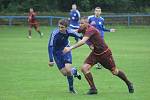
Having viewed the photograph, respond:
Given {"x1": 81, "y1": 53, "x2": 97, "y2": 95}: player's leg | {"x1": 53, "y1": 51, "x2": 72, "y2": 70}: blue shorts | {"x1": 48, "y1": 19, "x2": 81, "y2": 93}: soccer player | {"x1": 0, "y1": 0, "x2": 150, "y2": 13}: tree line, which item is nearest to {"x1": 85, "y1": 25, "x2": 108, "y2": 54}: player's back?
{"x1": 81, "y1": 53, "x2": 97, "y2": 95}: player's leg

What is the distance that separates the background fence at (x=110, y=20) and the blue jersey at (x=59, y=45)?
3677 centimetres

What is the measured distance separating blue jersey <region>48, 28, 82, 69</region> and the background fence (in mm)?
36767

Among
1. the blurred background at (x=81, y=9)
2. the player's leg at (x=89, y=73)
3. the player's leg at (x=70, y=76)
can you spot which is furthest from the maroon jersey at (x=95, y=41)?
the blurred background at (x=81, y=9)

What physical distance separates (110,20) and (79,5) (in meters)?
7.45

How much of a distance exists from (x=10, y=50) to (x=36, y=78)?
1057cm

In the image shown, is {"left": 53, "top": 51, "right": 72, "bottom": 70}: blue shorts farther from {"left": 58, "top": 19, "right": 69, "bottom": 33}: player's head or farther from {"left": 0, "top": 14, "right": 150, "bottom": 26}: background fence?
{"left": 0, "top": 14, "right": 150, "bottom": 26}: background fence

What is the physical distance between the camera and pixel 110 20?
51.7 metres

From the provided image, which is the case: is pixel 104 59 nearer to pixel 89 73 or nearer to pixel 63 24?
pixel 89 73

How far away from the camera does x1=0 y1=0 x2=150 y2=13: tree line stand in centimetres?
5688

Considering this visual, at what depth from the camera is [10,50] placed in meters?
27.0

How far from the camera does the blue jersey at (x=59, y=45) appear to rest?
13797 mm

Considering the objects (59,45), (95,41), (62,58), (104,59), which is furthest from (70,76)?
(95,41)

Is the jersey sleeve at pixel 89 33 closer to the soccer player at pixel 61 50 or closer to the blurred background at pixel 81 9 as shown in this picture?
the soccer player at pixel 61 50

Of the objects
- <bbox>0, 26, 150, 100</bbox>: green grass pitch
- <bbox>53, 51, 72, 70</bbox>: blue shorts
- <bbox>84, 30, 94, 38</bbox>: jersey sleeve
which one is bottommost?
<bbox>0, 26, 150, 100</bbox>: green grass pitch
